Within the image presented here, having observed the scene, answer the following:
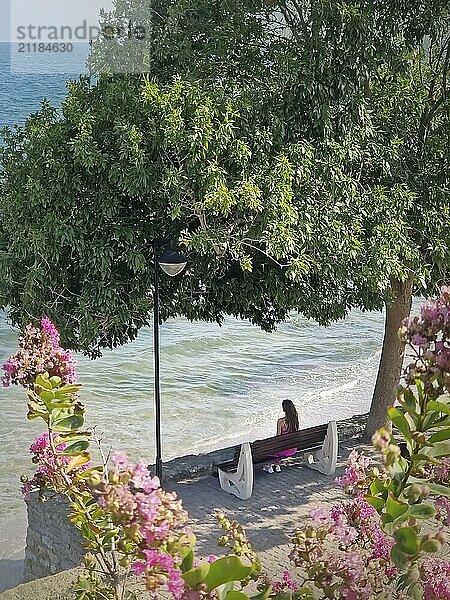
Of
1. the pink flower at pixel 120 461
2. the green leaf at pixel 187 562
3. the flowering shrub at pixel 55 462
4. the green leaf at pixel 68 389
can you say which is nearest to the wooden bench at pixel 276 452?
the flowering shrub at pixel 55 462

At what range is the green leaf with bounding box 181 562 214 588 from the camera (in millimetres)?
893

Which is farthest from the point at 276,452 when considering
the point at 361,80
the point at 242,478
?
the point at 361,80

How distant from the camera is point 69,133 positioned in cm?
643

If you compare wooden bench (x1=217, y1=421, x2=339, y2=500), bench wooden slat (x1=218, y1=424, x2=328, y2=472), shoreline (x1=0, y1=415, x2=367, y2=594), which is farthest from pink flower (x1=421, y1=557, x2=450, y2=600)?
shoreline (x1=0, y1=415, x2=367, y2=594)

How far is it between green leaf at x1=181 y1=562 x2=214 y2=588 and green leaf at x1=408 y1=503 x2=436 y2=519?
0.68 feet

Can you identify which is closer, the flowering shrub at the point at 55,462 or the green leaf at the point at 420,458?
the green leaf at the point at 420,458

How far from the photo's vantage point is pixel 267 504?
6.61 meters

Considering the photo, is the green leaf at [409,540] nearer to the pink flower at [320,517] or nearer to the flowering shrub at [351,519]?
the flowering shrub at [351,519]

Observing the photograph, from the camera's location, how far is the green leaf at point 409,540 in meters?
0.85

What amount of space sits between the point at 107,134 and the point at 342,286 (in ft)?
7.01

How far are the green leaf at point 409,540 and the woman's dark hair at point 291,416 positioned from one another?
6728mm

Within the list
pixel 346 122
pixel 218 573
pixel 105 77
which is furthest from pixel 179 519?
pixel 105 77

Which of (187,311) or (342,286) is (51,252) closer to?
(187,311)

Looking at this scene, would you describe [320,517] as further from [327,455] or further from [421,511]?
[327,455]
